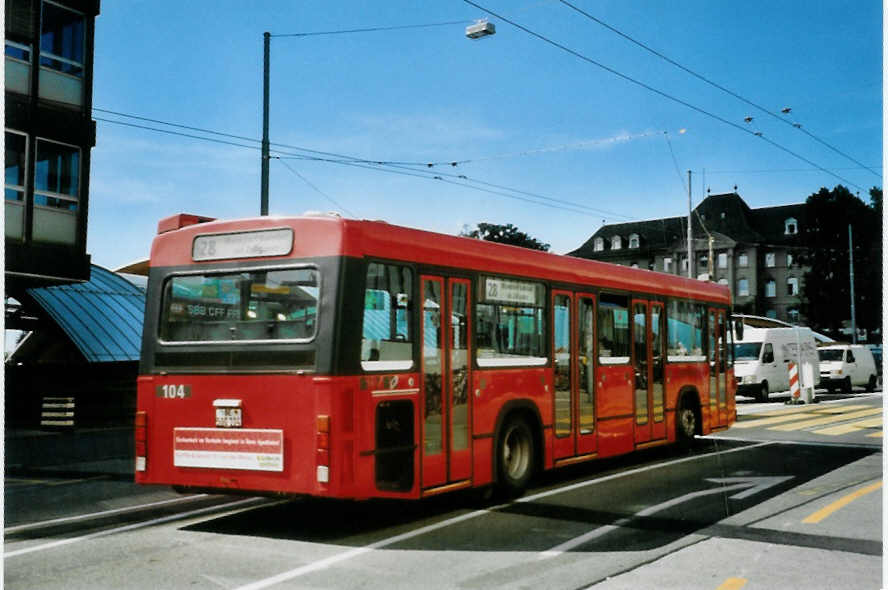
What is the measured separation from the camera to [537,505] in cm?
973

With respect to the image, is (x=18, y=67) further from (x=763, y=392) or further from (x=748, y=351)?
(x=763, y=392)

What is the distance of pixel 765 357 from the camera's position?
3095cm

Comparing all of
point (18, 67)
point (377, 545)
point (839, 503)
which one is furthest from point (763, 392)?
Result: point (377, 545)

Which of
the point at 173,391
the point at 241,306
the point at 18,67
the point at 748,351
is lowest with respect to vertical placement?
the point at 173,391

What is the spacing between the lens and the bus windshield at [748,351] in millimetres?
30969

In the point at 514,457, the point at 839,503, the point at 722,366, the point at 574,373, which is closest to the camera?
the point at 839,503

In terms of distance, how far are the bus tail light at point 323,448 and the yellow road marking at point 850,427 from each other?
1341 centimetres

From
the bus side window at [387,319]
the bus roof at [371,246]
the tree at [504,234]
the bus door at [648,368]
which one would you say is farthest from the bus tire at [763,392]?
the tree at [504,234]

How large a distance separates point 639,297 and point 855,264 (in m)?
40.6

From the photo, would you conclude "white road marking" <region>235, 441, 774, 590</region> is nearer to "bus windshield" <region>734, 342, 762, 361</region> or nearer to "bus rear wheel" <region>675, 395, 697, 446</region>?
"bus rear wheel" <region>675, 395, 697, 446</region>

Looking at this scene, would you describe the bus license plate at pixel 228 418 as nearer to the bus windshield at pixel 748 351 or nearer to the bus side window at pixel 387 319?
the bus side window at pixel 387 319

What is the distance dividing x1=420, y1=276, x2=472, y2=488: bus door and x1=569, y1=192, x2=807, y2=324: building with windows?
81212 mm

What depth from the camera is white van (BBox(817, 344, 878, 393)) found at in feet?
120

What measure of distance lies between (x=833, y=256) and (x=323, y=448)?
195 feet
